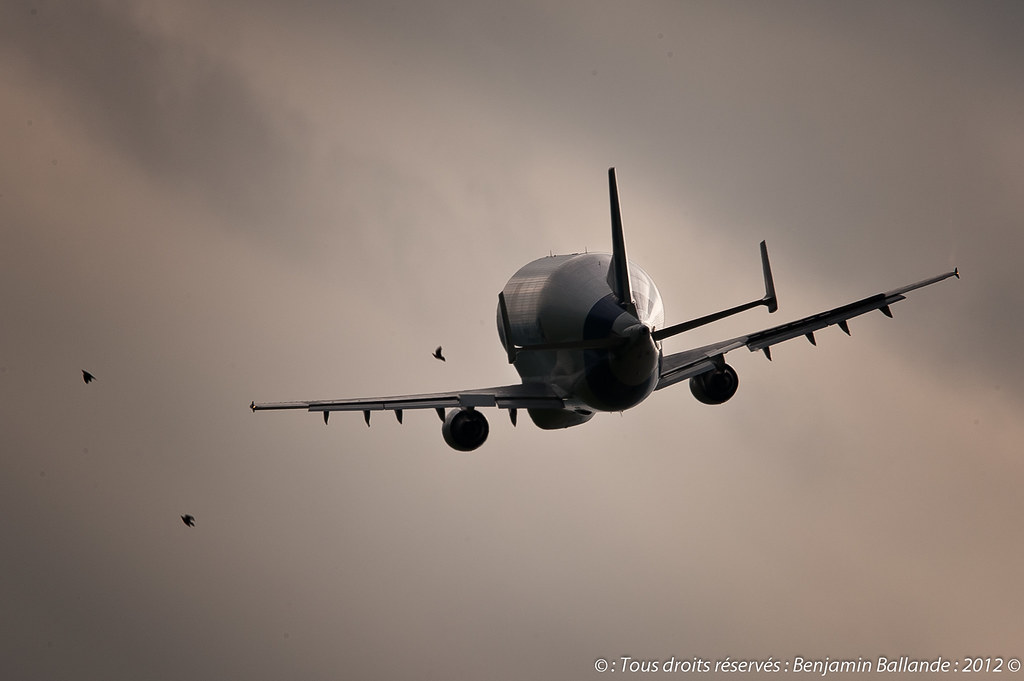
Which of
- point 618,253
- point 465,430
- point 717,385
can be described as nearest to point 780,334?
point 717,385

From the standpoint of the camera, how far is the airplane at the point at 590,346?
51.2 metres

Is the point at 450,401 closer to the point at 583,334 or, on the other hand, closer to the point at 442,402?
the point at 442,402

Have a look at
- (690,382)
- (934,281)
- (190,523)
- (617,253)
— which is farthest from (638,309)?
(190,523)

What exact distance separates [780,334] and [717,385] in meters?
4.11

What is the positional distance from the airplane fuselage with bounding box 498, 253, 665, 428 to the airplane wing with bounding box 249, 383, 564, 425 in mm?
788

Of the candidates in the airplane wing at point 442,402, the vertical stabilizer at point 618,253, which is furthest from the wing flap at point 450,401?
the vertical stabilizer at point 618,253

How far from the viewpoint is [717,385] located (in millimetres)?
58031

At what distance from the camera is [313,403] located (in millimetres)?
57188

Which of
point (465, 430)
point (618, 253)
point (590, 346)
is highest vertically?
point (618, 253)

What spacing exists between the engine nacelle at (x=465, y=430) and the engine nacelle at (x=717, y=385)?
1109cm

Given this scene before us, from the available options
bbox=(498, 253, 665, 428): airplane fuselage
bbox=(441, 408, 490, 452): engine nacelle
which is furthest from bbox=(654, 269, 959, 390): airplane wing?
bbox=(441, 408, 490, 452): engine nacelle

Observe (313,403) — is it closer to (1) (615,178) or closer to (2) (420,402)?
(2) (420,402)

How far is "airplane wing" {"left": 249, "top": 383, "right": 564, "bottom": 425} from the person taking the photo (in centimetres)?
5462

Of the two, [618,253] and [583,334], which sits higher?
[618,253]
